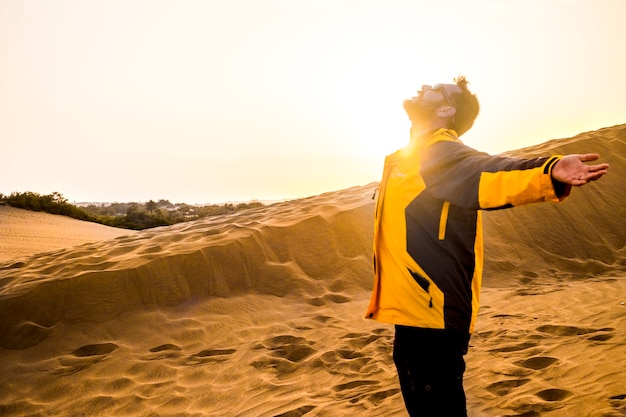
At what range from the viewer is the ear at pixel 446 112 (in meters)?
1.88

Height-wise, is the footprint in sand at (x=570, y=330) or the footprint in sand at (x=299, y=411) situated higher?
the footprint in sand at (x=570, y=330)

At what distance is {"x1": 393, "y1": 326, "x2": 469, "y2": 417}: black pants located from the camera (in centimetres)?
170

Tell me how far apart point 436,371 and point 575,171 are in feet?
2.98

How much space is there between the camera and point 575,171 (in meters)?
1.31

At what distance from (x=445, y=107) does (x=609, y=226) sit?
26.7 feet

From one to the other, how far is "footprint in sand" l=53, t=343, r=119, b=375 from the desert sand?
2 centimetres

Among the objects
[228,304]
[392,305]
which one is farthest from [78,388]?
[392,305]

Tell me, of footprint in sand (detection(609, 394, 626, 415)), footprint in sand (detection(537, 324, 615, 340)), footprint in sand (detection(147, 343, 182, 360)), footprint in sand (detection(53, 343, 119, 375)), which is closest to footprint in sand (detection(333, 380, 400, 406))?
footprint in sand (detection(609, 394, 626, 415))

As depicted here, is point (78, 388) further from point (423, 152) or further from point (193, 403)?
point (423, 152)

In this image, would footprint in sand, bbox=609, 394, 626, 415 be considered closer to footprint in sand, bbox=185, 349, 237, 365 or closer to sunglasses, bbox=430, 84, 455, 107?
sunglasses, bbox=430, 84, 455, 107

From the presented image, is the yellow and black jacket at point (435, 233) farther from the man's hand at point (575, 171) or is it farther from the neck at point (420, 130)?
the man's hand at point (575, 171)

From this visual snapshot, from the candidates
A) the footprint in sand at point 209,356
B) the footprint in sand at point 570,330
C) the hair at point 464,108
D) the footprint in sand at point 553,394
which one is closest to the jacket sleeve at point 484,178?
the hair at point 464,108

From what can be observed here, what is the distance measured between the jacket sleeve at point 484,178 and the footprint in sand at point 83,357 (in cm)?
445

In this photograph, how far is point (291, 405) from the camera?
3.36m
